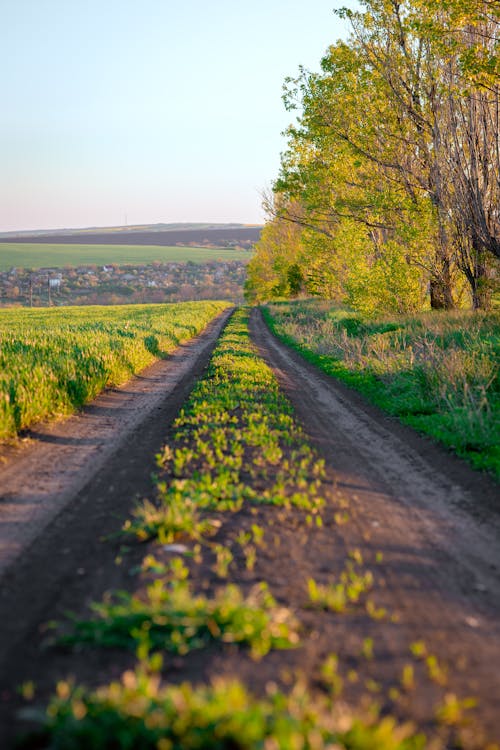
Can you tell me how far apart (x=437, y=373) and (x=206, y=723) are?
9935 millimetres

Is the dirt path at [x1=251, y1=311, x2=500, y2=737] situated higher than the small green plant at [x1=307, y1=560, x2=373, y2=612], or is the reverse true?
the small green plant at [x1=307, y1=560, x2=373, y2=612]

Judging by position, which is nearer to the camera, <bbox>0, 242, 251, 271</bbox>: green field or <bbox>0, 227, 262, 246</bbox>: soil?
<bbox>0, 242, 251, 271</bbox>: green field

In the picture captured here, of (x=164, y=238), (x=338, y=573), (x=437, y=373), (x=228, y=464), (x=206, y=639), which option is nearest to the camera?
(x=206, y=639)

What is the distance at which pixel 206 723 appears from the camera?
2389 millimetres

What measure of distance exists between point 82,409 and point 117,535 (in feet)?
21.9

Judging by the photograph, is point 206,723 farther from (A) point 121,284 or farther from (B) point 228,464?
(A) point 121,284

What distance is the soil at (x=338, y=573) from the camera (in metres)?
2.90

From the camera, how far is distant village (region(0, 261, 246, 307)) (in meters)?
92.8

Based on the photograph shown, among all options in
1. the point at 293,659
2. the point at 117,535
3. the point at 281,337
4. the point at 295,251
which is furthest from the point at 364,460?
the point at 295,251

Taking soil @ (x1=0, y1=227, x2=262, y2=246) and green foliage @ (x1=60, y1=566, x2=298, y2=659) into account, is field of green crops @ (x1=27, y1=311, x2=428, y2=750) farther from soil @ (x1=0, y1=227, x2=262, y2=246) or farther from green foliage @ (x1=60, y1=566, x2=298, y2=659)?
soil @ (x1=0, y1=227, x2=262, y2=246)

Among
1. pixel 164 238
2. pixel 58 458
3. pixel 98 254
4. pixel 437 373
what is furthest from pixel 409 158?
pixel 164 238

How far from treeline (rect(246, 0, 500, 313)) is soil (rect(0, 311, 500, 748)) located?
40.6 feet

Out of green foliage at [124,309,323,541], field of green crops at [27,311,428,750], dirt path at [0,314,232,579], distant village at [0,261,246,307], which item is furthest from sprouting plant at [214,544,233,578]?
distant village at [0,261,246,307]

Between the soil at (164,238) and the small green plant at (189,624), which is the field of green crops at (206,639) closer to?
the small green plant at (189,624)
